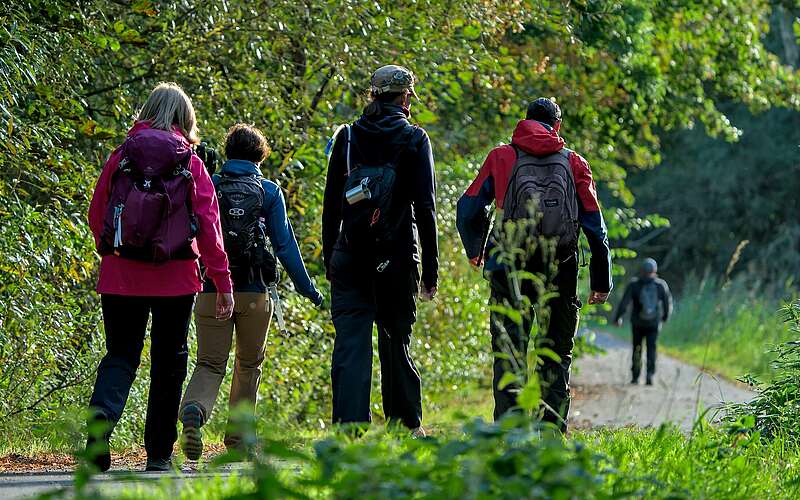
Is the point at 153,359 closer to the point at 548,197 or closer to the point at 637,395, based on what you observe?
the point at 548,197

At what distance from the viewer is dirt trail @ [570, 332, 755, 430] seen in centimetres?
1386

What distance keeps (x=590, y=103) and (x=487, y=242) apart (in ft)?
35.9

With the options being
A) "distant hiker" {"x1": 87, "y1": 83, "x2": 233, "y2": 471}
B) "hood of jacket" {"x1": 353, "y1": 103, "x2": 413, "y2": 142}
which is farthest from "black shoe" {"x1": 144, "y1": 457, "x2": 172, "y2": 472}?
→ "hood of jacket" {"x1": 353, "y1": 103, "x2": 413, "y2": 142}

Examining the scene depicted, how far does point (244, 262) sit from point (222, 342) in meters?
0.46

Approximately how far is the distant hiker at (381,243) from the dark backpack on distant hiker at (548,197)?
61 cm

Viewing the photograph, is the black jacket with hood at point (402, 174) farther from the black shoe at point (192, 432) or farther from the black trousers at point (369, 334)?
the black shoe at point (192, 432)

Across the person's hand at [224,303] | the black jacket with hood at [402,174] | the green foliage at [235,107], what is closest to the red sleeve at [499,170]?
the black jacket with hood at [402,174]

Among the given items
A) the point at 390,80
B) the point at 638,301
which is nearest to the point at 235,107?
the point at 390,80

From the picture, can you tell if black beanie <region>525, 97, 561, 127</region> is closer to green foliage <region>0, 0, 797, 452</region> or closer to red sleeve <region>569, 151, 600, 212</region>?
Answer: red sleeve <region>569, 151, 600, 212</region>

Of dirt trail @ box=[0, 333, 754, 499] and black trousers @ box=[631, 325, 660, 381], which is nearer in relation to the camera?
dirt trail @ box=[0, 333, 754, 499]

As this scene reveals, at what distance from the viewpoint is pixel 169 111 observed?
6.52 metres

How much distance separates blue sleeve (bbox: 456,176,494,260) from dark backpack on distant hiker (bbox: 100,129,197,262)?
1.71 m

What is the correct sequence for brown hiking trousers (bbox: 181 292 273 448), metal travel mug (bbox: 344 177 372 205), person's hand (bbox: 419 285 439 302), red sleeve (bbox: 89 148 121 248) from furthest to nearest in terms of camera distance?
brown hiking trousers (bbox: 181 292 273 448) → person's hand (bbox: 419 285 439 302) → metal travel mug (bbox: 344 177 372 205) → red sleeve (bbox: 89 148 121 248)

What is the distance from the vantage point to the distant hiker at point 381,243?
6.93 m
